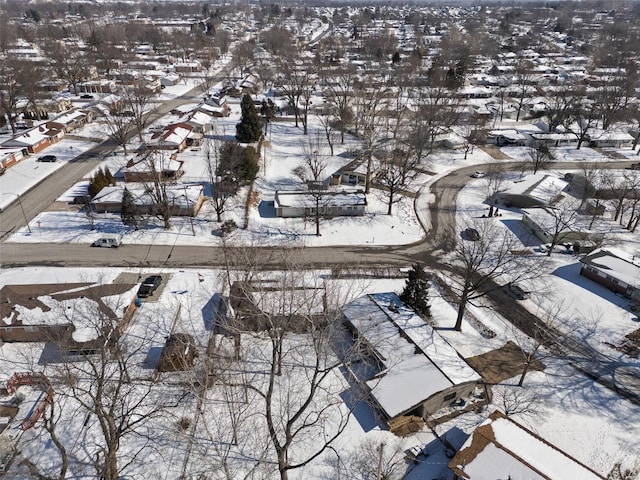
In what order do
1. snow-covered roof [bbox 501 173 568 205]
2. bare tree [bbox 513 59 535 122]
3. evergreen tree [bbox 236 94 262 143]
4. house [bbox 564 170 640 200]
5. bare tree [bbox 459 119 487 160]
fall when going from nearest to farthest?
house [bbox 564 170 640 200], snow-covered roof [bbox 501 173 568 205], evergreen tree [bbox 236 94 262 143], bare tree [bbox 459 119 487 160], bare tree [bbox 513 59 535 122]

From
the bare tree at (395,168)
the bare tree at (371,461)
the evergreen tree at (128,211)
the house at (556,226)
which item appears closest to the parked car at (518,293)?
the house at (556,226)

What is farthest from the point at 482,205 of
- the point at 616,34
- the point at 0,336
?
the point at 616,34

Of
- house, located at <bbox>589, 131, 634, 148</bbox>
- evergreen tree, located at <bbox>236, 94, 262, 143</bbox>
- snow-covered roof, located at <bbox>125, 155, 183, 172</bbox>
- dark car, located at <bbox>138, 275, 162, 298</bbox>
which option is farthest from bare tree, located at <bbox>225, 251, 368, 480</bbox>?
house, located at <bbox>589, 131, 634, 148</bbox>

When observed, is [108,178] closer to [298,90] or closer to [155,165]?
[155,165]

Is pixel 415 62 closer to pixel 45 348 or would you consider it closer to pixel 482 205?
pixel 482 205

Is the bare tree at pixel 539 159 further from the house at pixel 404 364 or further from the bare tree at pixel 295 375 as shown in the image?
the bare tree at pixel 295 375

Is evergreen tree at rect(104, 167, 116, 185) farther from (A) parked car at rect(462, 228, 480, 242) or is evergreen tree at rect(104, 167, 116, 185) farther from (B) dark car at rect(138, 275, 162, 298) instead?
(A) parked car at rect(462, 228, 480, 242)
